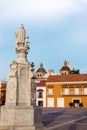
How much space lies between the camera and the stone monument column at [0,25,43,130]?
43.4 feet

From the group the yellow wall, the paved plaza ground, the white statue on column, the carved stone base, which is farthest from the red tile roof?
the carved stone base

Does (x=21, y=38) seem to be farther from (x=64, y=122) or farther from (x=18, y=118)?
(x=64, y=122)

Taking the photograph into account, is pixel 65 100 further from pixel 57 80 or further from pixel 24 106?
pixel 24 106

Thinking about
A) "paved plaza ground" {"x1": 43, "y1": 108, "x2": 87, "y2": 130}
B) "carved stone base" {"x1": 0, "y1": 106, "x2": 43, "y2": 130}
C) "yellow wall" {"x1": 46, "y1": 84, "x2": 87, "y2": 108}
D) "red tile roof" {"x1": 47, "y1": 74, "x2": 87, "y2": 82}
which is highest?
"red tile roof" {"x1": 47, "y1": 74, "x2": 87, "y2": 82}

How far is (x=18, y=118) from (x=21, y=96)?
0.98 meters

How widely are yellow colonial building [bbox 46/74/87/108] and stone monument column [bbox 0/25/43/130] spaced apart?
1797 inches

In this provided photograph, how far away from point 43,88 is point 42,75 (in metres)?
40.5

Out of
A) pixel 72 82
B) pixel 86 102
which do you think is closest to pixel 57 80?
pixel 72 82

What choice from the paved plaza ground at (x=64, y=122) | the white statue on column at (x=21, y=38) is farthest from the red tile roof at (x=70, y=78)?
the white statue on column at (x=21, y=38)

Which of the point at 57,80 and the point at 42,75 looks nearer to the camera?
the point at 57,80

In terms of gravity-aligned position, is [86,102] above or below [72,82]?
below

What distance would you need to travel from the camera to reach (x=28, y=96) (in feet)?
44.8

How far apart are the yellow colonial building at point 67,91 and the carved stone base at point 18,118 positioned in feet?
151

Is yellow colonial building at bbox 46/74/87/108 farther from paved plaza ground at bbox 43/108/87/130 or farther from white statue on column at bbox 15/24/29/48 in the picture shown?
white statue on column at bbox 15/24/29/48
